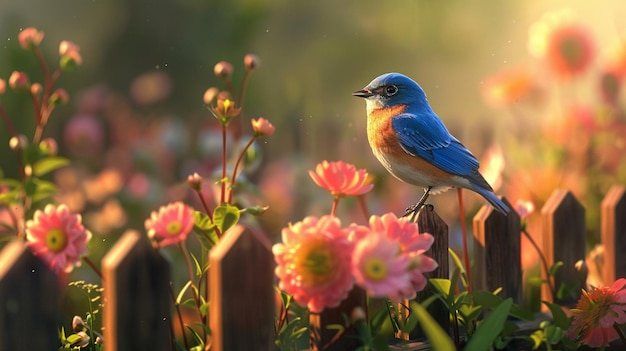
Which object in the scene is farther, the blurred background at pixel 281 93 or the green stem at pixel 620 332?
the blurred background at pixel 281 93

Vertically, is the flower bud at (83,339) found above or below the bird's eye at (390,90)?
below

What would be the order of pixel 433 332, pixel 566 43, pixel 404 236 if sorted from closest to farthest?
pixel 433 332, pixel 404 236, pixel 566 43

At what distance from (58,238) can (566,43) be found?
8.45 ft

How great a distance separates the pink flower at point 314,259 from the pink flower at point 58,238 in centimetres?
43

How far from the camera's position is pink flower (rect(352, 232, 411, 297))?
5.57 ft

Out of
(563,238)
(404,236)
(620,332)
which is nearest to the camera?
(404,236)

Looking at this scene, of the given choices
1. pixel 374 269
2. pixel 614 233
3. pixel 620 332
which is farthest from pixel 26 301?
pixel 614 233

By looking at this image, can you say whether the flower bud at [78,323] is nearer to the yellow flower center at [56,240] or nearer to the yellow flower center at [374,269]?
the yellow flower center at [56,240]

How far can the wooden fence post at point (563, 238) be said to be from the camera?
2539mm

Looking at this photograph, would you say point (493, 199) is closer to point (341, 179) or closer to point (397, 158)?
point (397, 158)

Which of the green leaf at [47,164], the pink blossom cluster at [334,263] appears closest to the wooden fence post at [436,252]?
the pink blossom cluster at [334,263]

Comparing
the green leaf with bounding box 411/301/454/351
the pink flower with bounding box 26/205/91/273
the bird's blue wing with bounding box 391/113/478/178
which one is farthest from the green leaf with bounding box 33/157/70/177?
the green leaf with bounding box 411/301/454/351

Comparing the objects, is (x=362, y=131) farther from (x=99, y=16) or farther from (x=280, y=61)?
(x=99, y=16)

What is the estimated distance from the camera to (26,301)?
1.71 meters
